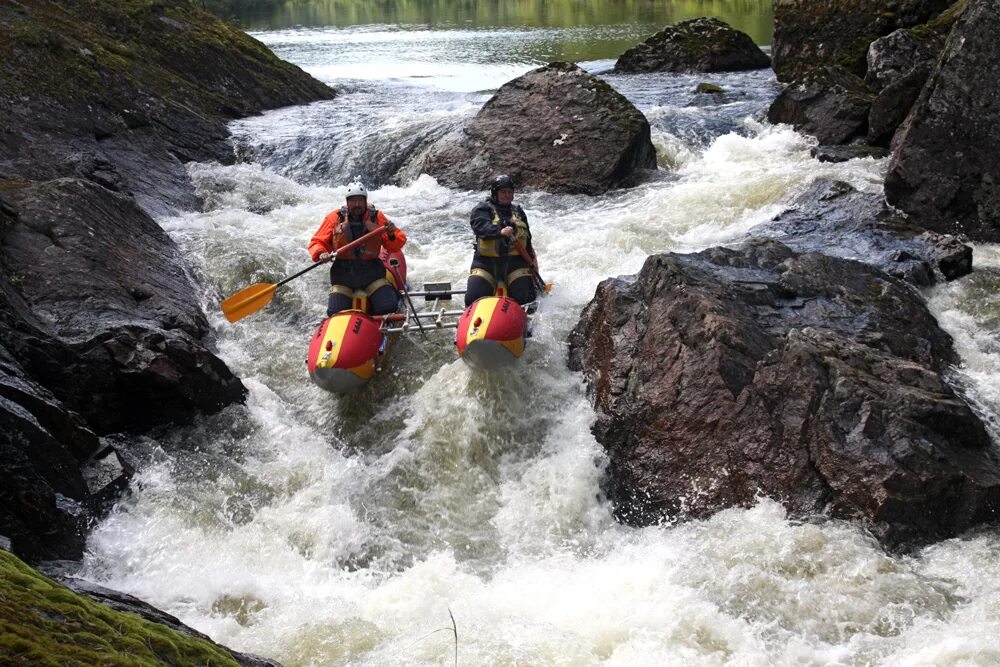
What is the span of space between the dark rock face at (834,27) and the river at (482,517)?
3.59m

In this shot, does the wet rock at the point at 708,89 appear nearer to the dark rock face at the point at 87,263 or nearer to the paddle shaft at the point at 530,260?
the dark rock face at the point at 87,263

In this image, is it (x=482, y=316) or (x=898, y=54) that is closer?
(x=482, y=316)

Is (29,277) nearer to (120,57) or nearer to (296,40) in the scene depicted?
(120,57)

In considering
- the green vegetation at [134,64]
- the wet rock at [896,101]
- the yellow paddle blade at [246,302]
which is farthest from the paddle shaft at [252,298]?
the wet rock at [896,101]

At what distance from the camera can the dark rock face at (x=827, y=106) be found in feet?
39.2

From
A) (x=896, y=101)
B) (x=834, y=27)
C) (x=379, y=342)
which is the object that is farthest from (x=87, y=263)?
(x=834, y=27)

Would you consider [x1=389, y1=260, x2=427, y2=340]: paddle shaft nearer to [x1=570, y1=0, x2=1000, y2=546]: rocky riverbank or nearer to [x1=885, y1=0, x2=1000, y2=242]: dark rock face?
[x1=570, y1=0, x2=1000, y2=546]: rocky riverbank

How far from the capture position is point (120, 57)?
13.9m

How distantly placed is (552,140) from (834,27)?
19.7 ft

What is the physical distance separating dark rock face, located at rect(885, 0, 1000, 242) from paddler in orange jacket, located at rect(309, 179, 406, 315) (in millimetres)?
5531

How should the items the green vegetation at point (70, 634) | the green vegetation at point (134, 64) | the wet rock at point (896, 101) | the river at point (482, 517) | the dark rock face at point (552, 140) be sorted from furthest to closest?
the dark rock face at point (552, 140), the green vegetation at point (134, 64), the wet rock at point (896, 101), the river at point (482, 517), the green vegetation at point (70, 634)

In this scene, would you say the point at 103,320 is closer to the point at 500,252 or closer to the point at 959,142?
the point at 500,252

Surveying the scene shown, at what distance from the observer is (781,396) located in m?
5.88

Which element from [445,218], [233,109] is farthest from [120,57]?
[445,218]
